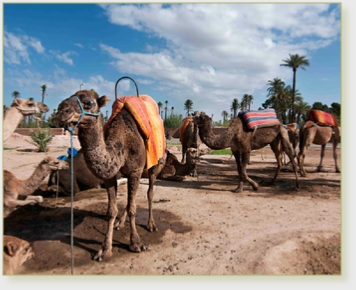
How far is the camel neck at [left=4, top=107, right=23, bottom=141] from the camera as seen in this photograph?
335 centimetres

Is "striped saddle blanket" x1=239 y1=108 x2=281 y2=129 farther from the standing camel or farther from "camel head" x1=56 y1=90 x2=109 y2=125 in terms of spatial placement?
"camel head" x1=56 y1=90 x2=109 y2=125

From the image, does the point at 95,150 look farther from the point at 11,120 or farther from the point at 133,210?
the point at 133,210

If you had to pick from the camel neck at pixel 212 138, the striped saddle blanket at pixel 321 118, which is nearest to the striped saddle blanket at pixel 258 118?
the camel neck at pixel 212 138

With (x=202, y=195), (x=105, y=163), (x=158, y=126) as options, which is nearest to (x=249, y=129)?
(x=202, y=195)

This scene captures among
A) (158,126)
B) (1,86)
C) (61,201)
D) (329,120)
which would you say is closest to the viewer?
(1,86)

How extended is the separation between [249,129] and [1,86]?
20.4 ft

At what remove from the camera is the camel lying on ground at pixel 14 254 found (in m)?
3.25

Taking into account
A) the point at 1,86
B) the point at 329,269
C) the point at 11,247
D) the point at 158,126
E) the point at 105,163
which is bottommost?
the point at 329,269

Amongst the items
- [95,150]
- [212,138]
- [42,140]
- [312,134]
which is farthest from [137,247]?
[42,140]

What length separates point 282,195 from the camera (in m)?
7.45

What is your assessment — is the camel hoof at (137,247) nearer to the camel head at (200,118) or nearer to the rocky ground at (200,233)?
the rocky ground at (200,233)

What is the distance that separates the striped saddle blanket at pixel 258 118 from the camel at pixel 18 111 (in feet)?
18.8

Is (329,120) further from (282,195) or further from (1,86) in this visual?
(1,86)

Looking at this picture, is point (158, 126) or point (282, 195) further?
point (282, 195)
